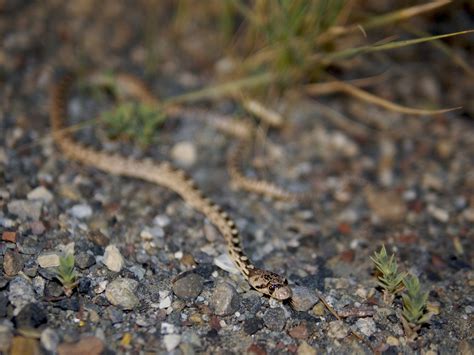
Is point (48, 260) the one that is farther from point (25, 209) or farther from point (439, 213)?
point (439, 213)

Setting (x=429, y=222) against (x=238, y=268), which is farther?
(x=429, y=222)

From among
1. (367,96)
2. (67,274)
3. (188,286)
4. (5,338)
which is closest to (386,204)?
(367,96)

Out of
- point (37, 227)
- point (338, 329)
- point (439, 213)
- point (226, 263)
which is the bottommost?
point (439, 213)

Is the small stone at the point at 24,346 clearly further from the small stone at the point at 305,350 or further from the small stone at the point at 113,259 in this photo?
the small stone at the point at 305,350

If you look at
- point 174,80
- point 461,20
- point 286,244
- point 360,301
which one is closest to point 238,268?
point 286,244

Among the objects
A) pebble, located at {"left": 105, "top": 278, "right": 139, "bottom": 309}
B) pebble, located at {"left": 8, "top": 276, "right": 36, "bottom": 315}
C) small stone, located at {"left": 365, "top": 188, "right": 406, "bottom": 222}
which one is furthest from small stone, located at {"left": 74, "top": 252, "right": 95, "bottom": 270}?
small stone, located at {"left": 365, "top": 188, "right": 406, "bottom": 222}

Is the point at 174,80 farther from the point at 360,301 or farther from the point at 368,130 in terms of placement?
the point at 360,301

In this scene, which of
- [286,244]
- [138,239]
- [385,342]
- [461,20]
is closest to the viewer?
[385,342]
